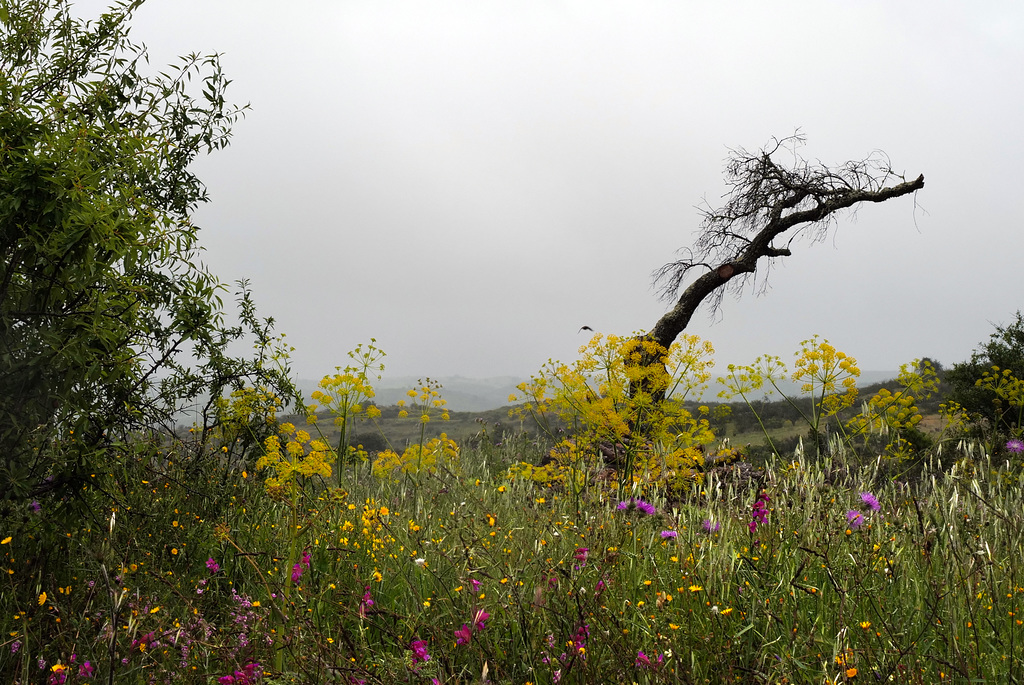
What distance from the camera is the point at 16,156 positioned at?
2799 mm

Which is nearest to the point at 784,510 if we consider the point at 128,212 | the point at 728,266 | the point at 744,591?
the point at 744,591

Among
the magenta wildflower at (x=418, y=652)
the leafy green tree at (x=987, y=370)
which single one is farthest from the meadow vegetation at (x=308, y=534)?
the leafy green tree at (x=987, y=370)

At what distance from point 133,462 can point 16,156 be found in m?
2.37

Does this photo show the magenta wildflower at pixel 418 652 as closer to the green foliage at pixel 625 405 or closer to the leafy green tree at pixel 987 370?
the green foliage at pixel 625 405

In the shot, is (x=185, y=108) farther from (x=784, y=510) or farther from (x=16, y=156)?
(x=784, y=510)

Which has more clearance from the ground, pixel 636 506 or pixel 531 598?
pixel 636 506

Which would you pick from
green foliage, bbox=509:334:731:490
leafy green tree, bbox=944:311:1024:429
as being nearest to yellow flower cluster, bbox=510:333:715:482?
green foliage, bbox=509:334:731:490

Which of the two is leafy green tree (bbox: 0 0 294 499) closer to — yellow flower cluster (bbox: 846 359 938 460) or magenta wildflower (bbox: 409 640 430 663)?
magenta wildflower (bbox: 409 640 430 663)

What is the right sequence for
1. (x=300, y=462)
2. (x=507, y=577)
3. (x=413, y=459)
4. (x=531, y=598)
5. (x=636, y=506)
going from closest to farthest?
(x=507, y=577) < (x=531, y=598) < (x=300, y=462) < (x=636, y=506) < (x=413, y=459)

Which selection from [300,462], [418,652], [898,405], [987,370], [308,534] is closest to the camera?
[418,652]

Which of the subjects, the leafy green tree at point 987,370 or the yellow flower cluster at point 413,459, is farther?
the leafy green tree at point 987,370

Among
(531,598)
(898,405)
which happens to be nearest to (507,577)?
(531,598)

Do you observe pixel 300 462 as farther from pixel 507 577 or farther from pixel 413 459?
pixel 413 459

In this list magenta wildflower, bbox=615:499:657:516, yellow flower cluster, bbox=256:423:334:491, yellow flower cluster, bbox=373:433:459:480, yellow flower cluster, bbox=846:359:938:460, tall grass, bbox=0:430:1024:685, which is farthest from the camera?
yellow flower cluster, bbox=846:359:938:460
